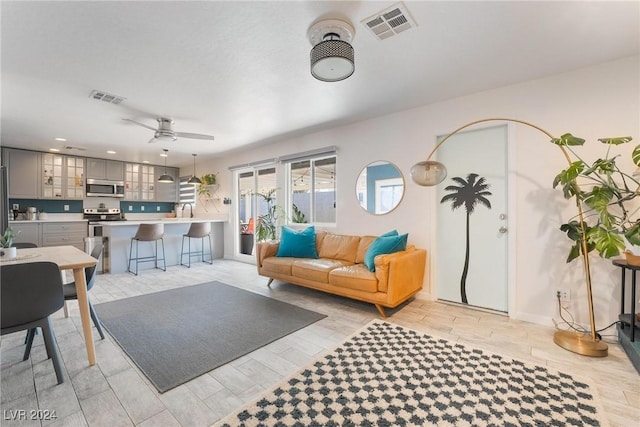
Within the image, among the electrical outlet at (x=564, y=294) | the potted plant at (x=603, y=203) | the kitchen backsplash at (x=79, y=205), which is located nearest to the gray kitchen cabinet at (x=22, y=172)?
the kitchen backsplash at (x=79, y=205)

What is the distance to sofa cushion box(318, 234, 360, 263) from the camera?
3933 millimetres

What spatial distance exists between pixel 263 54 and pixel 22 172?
21.2 ft

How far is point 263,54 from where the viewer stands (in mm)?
2348

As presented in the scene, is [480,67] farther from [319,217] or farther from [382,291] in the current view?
[319,217]

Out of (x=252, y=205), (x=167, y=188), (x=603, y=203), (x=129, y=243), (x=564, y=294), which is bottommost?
(x=564, y=294)

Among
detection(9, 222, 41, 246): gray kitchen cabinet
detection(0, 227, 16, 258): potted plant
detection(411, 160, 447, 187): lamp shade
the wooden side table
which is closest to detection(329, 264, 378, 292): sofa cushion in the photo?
detection(411, 160, 447, 187): lamp shade

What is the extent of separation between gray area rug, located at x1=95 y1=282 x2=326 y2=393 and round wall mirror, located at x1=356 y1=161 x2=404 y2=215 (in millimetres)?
1785

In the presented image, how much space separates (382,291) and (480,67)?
2.39m

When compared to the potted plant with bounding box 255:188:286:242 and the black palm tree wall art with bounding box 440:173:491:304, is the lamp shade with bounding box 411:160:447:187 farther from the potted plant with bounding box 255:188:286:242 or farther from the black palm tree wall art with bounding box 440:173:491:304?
the potted plant with bounding box 255:188:286:242

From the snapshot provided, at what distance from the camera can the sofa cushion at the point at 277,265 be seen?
3.86 m

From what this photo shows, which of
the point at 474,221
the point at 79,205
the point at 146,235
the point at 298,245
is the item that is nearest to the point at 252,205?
→ the point at 146,235

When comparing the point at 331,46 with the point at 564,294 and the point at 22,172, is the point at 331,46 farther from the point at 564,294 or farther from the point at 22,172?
the point at 22,172

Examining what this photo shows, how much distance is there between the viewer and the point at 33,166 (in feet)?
18.8

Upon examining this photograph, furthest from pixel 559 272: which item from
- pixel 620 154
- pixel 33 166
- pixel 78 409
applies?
pixel 33 166
